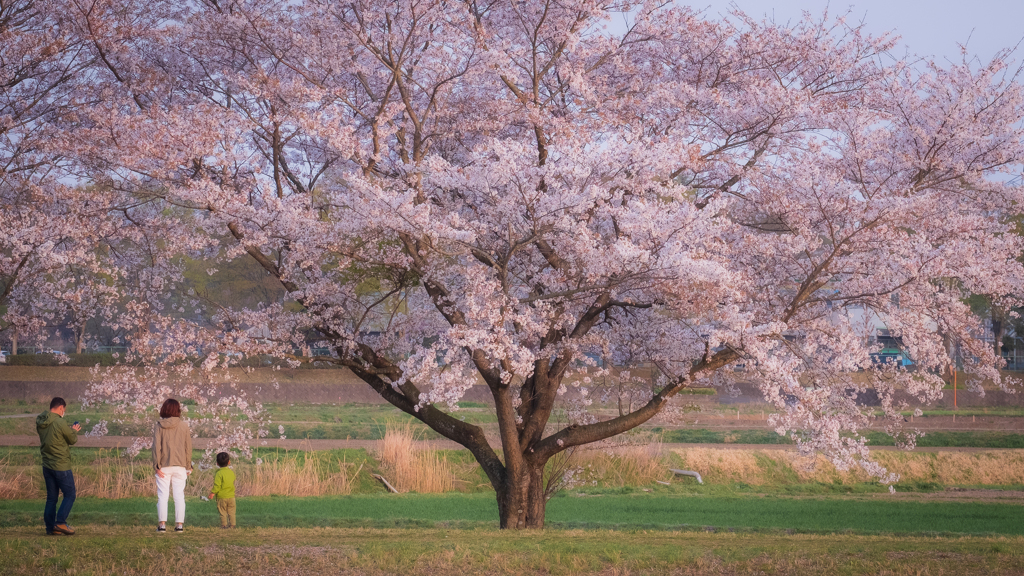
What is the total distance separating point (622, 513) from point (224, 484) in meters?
8.92

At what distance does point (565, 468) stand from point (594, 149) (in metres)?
8.16

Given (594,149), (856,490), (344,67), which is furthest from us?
(856,490)

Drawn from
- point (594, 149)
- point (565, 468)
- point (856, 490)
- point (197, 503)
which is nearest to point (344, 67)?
point (594, 149)

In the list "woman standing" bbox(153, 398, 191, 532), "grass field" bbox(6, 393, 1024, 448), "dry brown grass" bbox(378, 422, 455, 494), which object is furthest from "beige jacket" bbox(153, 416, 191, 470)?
"grass field" bbox(6, 393, 1024, 448)

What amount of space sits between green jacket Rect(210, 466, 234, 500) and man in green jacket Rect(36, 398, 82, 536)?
1.77 metres

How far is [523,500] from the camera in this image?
494 inches

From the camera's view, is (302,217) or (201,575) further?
(302,217)

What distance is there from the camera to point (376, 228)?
10.5 m

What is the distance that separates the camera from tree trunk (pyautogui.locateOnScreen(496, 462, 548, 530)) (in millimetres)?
12469

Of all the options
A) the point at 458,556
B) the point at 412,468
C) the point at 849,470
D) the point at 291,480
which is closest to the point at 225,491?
the point at 458,556

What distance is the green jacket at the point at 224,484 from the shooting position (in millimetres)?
10641

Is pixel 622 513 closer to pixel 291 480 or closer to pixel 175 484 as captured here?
pixel 291 480

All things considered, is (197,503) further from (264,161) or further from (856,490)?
(856,490)

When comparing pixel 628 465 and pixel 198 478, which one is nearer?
pixel 198 478
